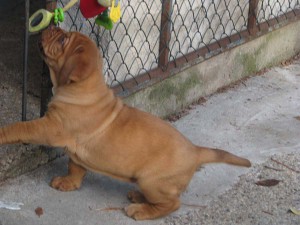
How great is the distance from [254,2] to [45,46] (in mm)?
2648

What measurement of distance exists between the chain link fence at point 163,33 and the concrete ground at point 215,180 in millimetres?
425

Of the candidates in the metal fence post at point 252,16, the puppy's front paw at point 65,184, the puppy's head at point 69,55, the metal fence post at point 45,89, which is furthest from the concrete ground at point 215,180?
the puppy's head at point 69,55

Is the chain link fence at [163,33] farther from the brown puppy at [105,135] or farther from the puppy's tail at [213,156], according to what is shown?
the puppy's tail at [213,156]

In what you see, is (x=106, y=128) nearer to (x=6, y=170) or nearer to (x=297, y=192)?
(x=6, y=170)

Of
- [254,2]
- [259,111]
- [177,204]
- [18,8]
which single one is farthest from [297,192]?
[18,8]

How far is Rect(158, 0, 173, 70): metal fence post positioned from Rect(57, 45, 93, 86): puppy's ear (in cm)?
143

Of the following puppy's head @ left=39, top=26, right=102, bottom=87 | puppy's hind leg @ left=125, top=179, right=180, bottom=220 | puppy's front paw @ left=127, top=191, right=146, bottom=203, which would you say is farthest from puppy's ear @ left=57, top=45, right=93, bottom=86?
puppy's front paw @ left=127, top=191, right=146, bottom=203

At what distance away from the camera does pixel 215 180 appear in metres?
4.42

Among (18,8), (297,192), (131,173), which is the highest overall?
(18,8)

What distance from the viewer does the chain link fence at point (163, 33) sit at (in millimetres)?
4602

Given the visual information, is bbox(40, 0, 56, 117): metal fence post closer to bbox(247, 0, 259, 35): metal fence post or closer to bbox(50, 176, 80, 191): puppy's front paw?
bbox(50, 176, 80, 191): puppy's front paw

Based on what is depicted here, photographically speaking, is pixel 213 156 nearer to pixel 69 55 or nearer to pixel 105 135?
pixel 105 135

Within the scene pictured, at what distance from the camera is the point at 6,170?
4113 mm

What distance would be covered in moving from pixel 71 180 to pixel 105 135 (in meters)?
0.45
